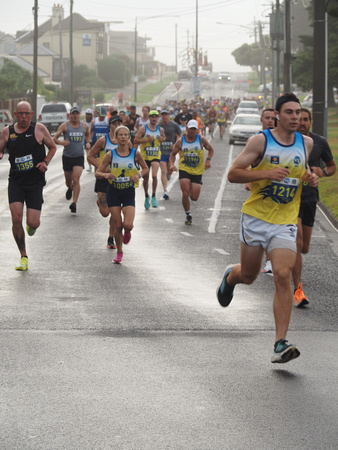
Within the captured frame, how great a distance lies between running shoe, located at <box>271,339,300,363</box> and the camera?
6605 millimetres

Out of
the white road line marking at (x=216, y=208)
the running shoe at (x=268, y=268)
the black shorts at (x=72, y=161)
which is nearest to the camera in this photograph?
the running shoe at (x=268, y=268)

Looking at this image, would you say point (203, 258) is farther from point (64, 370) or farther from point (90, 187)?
point (90, 187)

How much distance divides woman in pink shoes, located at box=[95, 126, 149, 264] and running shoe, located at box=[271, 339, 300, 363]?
5.39 m

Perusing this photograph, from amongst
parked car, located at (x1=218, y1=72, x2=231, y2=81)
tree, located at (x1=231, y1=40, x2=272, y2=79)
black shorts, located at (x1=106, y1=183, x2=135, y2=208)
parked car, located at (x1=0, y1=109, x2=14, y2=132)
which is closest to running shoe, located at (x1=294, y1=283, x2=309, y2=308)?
black shorts, located at (x1=106, y1=183, x2=135, y2=208)

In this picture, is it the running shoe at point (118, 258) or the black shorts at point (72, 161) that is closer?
the running shoe at point (118, 258)

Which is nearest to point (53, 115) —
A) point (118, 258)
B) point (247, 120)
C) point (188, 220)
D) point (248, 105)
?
point (247, 120)

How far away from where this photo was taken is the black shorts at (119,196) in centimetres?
1207

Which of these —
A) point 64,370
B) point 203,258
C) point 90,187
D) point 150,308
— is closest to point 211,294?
point 150,308

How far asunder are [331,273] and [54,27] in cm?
14345

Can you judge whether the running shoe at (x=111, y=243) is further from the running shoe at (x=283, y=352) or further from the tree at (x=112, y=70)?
the tree at (x=112, y=70)

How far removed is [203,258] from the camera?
12523 mm

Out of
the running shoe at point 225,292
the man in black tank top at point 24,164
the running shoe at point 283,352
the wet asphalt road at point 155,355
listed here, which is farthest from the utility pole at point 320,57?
the running shoe at point 283,352

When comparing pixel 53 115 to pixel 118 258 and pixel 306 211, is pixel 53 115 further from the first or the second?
pixel 306 211

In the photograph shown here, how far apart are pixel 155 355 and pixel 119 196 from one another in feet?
16.7
